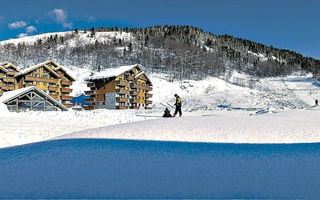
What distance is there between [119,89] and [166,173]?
40691mm

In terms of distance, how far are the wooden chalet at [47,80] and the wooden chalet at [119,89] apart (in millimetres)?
4474

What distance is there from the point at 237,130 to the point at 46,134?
9.02 meters

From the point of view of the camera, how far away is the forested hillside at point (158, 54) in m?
85.9

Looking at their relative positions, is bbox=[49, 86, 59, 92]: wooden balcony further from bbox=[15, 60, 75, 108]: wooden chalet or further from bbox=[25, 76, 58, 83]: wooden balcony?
bbox=[25, 76, 58, 83]: wooden balcony

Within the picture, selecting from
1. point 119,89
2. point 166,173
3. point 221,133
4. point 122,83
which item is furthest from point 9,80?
point 166,173

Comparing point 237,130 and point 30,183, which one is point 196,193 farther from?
point 237,130

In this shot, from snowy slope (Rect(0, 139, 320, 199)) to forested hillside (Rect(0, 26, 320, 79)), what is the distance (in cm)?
6910

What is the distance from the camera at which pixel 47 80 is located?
43.8m

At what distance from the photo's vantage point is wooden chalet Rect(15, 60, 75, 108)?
42.2 meters

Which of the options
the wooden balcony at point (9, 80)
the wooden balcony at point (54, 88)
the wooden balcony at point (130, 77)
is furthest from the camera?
the wooden balcony at point (130, 77)

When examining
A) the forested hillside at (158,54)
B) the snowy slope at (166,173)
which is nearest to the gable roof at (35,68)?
the forested hillside at (158,54)

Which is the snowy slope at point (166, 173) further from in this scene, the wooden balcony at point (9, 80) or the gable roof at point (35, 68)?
the wooden balcony at point (9, 80)

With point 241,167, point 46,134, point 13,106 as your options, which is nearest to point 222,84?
point 13,106

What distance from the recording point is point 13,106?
2800cm
